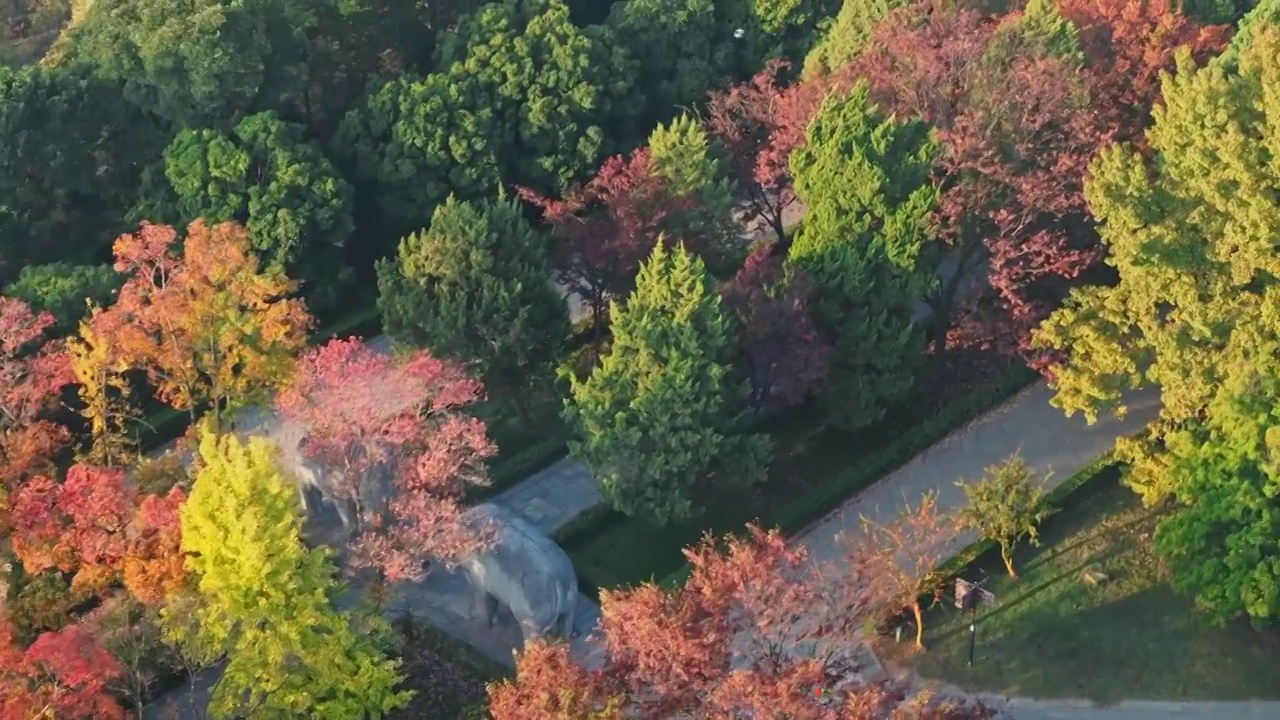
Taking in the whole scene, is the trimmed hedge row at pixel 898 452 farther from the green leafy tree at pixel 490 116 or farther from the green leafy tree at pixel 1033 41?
the green leafy tree at pixel 490 116

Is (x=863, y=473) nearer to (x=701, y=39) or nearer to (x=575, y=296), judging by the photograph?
(x=575, y=296)

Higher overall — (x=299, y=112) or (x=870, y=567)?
(x=299, y=112)

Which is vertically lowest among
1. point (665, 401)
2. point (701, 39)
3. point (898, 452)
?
point (898, 452)

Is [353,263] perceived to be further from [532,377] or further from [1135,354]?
[1135,354]

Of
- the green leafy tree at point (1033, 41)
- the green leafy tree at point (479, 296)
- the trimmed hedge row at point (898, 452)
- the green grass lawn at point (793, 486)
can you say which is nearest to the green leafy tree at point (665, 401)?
the green grass lawn at point (793, 486)

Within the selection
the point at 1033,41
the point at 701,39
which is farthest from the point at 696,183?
the point at 701,39

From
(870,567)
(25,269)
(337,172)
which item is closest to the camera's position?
(870,567)

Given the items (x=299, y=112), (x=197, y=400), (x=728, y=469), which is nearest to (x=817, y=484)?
(x=728, y=469)
